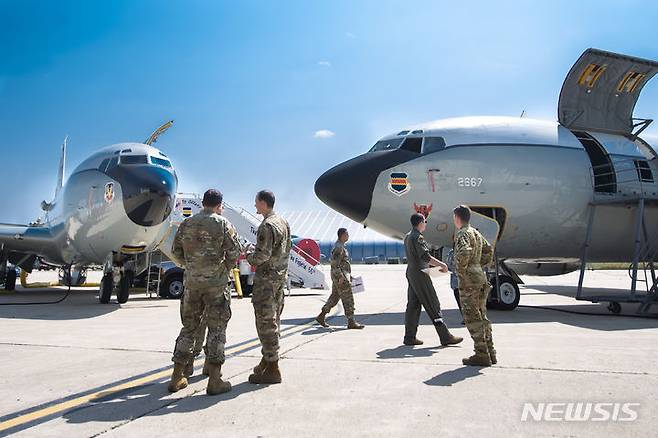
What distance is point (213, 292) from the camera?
15.3 ft

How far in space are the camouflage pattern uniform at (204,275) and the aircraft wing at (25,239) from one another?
1244 centimetres

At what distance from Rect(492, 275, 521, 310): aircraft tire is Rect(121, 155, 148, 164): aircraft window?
8.59 m

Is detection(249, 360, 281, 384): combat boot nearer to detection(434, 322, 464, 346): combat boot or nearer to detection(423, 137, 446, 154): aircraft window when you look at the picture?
detection(434, 322, 464, 346): combat boot


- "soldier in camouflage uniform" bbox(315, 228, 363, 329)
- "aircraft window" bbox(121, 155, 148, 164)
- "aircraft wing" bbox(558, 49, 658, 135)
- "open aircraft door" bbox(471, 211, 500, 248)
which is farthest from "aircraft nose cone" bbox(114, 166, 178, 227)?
"aircraft wing" bbox(558, 49, 658, 135)

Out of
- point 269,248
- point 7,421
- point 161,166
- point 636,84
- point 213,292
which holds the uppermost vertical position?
point 636,84

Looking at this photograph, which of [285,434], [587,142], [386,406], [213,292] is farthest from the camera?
[587,142]

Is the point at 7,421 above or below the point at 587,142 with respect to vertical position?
below

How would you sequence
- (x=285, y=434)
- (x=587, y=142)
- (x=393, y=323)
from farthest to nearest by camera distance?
(x=587, y=142)
(x=393, y=323)
(x=285, y=434)

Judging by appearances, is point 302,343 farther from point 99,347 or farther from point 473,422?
point 473,422

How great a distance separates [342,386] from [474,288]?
2.05m

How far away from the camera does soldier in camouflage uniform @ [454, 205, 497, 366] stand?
17.7 feet

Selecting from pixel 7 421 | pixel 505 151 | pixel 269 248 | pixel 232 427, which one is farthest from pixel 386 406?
pixel 505 151

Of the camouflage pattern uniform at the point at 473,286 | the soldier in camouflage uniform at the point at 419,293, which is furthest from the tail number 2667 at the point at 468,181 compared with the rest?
the camouflage pattern uniform at the point at 473,286

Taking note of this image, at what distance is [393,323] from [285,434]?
6.05 meters
